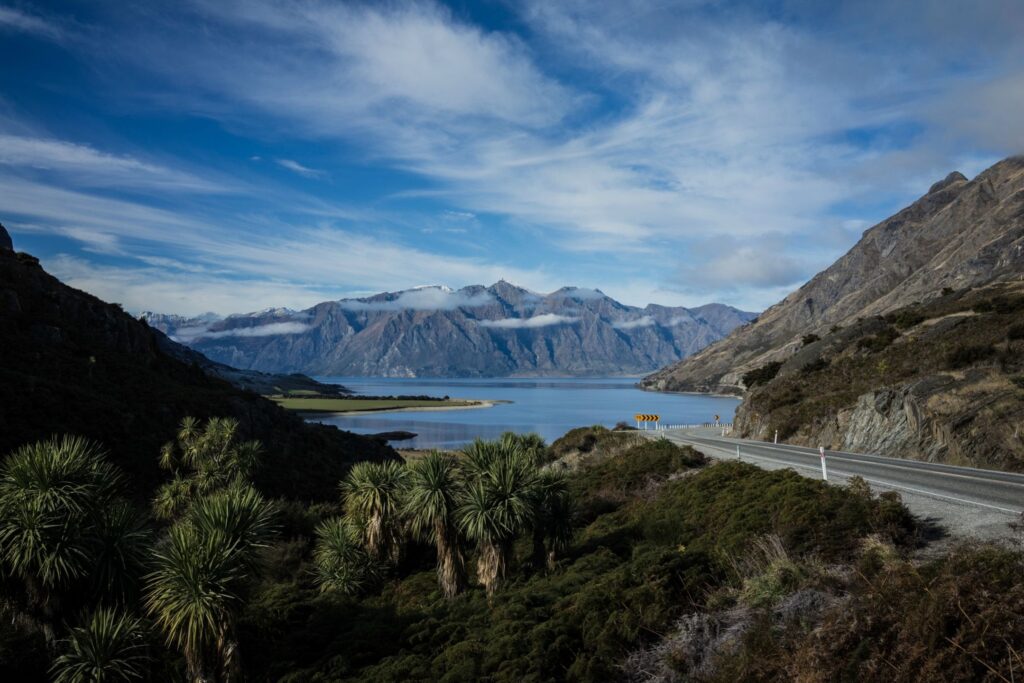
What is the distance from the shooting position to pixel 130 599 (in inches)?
624

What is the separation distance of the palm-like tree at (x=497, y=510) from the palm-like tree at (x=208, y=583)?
20.7 ft

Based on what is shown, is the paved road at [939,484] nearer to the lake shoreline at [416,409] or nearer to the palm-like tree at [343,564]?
the palm-like tree at [343,564]

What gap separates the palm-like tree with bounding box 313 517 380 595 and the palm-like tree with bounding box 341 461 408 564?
492 millimetres

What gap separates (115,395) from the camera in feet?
181

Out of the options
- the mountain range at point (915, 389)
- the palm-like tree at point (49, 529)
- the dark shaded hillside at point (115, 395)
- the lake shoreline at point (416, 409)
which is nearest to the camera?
the palm-like tree at point (49, 529)

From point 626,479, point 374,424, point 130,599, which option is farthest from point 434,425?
point 130,599

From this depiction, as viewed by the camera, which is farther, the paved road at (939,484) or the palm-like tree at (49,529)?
the palm-like tree at (49,529)

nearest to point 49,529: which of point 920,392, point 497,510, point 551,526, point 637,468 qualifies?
point 497,510

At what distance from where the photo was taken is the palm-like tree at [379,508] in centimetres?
2362

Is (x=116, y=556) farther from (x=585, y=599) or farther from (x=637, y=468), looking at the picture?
(x=637, y=468)

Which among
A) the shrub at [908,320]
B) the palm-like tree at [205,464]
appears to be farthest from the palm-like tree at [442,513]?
the shrub at [908,320]

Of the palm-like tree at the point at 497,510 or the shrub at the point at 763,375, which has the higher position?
the shrub at the point at 763,375

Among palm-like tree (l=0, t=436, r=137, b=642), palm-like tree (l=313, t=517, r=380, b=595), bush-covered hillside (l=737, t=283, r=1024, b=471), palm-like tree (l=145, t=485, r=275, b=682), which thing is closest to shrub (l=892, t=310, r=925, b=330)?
bush-covered hillside (l=737, t=283, r=1024, b=471)

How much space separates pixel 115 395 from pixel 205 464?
27244 millimetres
